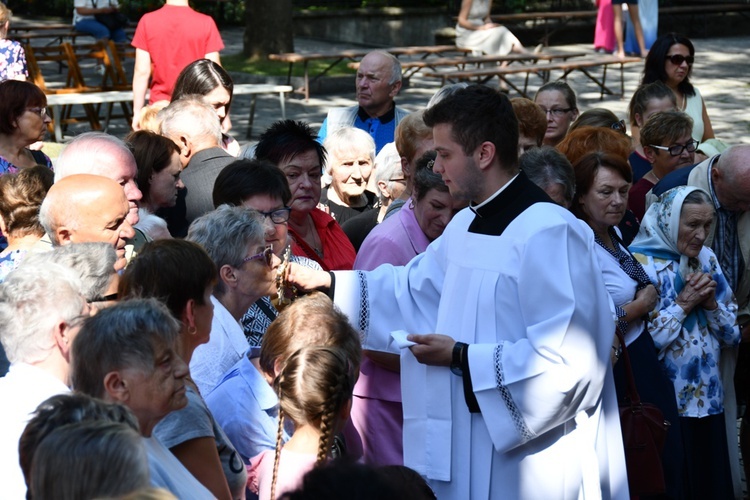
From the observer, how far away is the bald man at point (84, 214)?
13.4 feet

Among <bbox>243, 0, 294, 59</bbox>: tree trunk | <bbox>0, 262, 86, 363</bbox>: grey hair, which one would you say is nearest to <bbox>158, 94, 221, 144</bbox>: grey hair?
<bbox>0, 262, 86, 363</bbox>: grey hair

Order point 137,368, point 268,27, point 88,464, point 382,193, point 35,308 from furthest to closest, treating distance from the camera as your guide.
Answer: point 268,27 → point 382,193 → point 35,308 → point 137,368 → point 88,464

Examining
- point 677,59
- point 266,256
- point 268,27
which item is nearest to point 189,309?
point 266,256

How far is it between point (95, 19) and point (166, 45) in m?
7.35

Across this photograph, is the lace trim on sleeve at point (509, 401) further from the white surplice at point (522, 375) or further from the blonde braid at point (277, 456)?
the blonde braid at point (277, 456)

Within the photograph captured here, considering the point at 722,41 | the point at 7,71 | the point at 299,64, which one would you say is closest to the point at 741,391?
the point at 7,71

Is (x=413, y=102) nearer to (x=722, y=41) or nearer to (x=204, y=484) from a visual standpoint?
(x=722, y=41)

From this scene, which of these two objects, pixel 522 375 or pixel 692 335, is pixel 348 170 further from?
pixel 522 375

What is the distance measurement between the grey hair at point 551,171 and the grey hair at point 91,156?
1784mm

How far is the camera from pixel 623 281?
4852 mm

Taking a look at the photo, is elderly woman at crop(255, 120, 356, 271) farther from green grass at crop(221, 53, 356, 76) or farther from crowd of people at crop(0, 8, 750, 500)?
green grass at crop(221, 53, 356, 76)

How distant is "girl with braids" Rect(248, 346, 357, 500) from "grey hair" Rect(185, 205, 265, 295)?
0.62m

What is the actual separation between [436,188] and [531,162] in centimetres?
46

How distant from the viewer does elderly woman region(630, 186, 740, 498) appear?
512 cm
